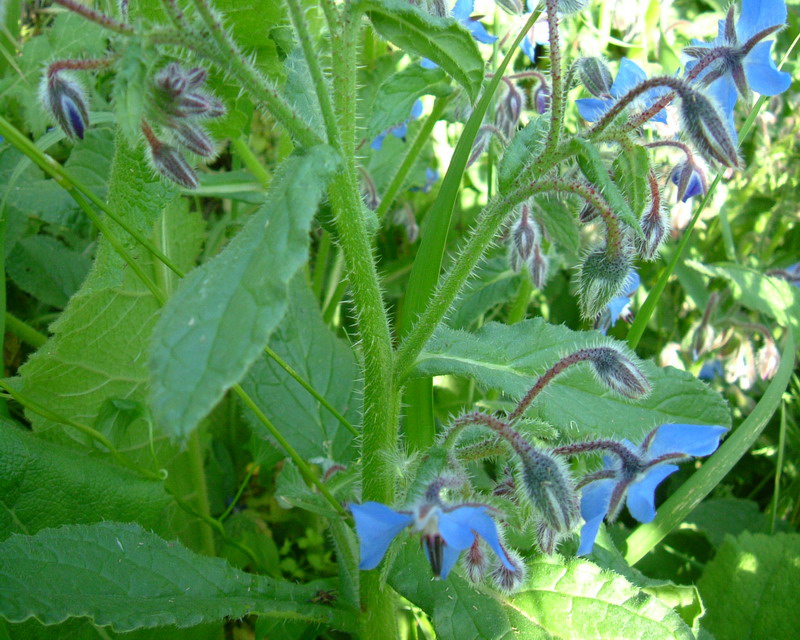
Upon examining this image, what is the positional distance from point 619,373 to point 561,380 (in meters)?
0.30

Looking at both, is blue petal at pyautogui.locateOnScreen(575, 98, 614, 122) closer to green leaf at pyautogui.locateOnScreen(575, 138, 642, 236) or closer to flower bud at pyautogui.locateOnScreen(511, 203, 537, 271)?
flower bud at pyautogui.locateOnScreen(511, 203, 537, 271)

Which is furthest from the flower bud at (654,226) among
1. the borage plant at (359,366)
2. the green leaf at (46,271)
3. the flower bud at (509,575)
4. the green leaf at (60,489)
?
the green leaf at (46,271)

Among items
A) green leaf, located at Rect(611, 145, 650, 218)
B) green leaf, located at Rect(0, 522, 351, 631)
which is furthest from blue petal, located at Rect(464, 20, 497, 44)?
green leaf, located at Rect(0, 522, 351, 631)

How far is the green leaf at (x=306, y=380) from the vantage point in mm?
1950

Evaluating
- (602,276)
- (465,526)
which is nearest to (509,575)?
(465,526)

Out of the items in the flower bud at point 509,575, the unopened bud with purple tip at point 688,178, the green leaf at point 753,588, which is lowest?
the green leaf at point 753,588

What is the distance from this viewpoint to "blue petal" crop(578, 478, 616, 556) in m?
1.26

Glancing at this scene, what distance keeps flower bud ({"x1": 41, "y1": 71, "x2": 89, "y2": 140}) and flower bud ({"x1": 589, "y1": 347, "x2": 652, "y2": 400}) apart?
0.97 meters

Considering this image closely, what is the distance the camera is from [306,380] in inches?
77.5

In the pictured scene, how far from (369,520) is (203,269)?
43cm

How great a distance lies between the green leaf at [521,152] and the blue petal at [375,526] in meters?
0.60

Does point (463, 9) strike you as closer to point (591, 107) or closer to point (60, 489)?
point (591, 107)

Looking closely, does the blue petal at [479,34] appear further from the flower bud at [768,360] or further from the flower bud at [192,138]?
the flower bud at [768,360]

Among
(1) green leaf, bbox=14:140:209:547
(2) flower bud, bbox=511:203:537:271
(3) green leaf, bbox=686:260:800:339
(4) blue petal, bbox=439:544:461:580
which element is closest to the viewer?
(4) blue petal, bbox=439:544:461:580
